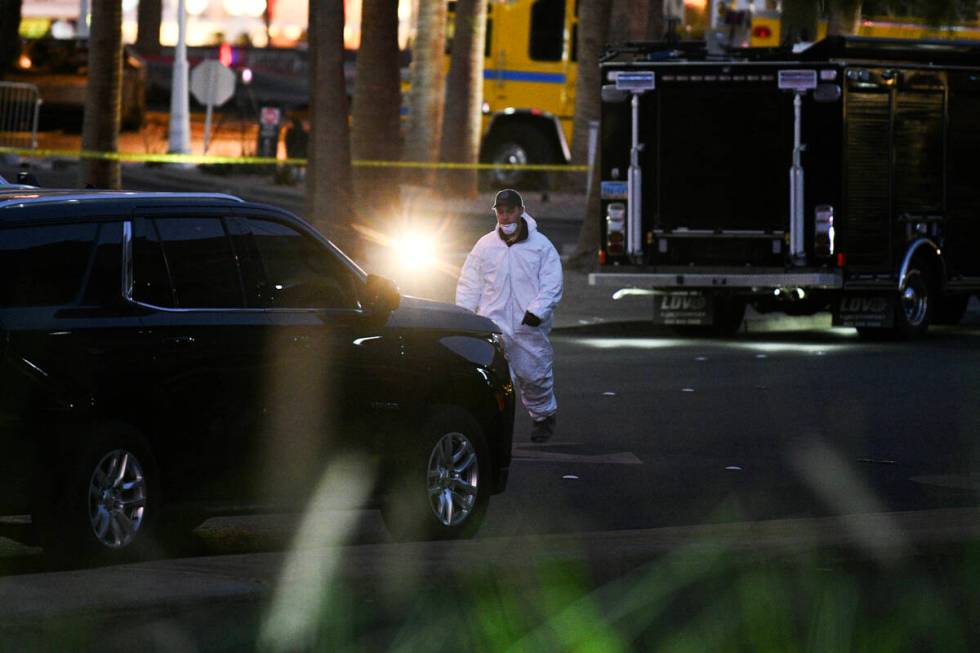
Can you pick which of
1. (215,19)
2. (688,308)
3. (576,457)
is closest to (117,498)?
(576,457)

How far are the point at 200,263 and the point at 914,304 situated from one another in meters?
15.3

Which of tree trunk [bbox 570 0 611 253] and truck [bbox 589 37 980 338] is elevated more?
tree trunk [bbox 570 0 611 253]

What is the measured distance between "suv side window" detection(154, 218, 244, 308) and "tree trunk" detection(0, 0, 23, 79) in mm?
33035

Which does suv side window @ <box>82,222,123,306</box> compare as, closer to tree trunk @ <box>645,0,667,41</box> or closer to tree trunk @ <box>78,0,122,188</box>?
tree trunk @ <box>78,0,122,188</box>

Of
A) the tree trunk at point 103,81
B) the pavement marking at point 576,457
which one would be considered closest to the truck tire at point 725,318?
the tree trunk at point 103,81

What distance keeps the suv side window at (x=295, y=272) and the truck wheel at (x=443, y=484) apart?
796mm

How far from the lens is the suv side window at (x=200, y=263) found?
941 centimetres

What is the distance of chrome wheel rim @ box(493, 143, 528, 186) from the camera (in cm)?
4169

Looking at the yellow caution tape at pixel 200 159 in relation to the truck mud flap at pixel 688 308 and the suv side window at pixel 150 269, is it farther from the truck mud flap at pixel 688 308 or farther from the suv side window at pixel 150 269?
the suv side window at pixel 150 269

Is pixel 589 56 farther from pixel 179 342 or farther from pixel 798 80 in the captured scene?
pixel 179 342

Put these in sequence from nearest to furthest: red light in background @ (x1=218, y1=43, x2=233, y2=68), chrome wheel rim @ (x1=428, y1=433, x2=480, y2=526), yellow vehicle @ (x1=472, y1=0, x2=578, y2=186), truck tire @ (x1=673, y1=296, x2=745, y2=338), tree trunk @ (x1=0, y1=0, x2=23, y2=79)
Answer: chrome wheel rim @ (x1=428, y1=433, x2=480, y2=526)
truck tire @ (x1=673, y1=296, x2=745, y2=338)
yellow vehicle @ (x1=472, y1=0, x2=578, y2=186)
tree trunk @ (x1=0, y1=0, x2=23, y2=79)
red light in background @ (x1=218, y1=43, x2=233, y2=68)

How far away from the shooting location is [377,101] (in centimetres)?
2883

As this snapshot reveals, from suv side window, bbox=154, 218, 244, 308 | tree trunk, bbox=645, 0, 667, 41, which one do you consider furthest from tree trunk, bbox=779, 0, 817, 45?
suv side window, bbox=154, 218, 244, 308

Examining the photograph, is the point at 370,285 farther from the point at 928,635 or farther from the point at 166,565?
the point at 928,635
